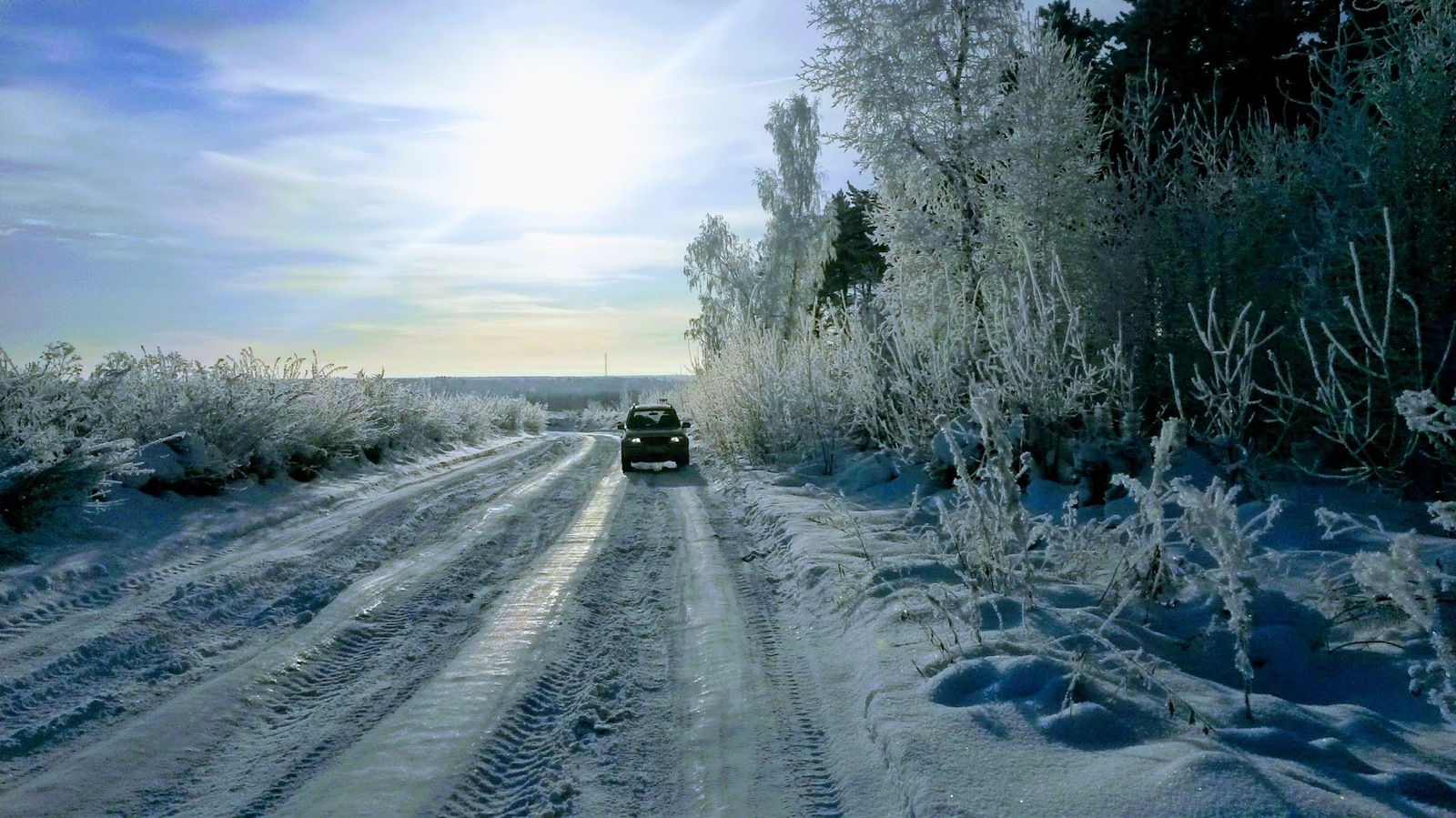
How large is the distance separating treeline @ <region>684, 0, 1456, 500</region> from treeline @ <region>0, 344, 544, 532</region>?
315 inches

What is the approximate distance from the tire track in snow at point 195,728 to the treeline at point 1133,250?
3908 millimetres

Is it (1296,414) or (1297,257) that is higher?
(1297,257)

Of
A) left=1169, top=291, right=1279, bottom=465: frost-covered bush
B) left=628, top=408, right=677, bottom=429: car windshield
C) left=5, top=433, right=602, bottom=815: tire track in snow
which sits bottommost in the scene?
left=5, top=433, right=602, bottom=815: tire track in snow

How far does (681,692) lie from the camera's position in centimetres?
440

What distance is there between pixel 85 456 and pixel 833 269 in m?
34.0

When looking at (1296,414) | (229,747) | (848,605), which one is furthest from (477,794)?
(1296,414)

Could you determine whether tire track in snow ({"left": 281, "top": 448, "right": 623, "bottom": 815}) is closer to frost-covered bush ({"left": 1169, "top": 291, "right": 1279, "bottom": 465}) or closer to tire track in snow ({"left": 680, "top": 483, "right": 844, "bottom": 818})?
tire track in snow ({"left": 680, "top": 483, "right": 844, "bottom": 818})

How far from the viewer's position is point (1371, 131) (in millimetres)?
7477

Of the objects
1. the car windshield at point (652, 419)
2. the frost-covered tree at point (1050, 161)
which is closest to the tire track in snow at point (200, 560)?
the car windshield at point (652, 419)

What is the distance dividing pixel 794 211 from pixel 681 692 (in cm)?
3429

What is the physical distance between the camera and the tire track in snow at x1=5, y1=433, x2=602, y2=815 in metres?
3.33

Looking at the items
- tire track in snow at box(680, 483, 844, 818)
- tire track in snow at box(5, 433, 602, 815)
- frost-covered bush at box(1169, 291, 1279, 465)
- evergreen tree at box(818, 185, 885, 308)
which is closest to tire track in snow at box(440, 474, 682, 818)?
tire track in snow at box(680, 483, 844, 818)

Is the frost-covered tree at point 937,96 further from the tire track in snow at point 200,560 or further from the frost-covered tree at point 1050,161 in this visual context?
the tire track in snow at point 200,560

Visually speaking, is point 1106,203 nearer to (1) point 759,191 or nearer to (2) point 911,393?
(2) point 911,393
